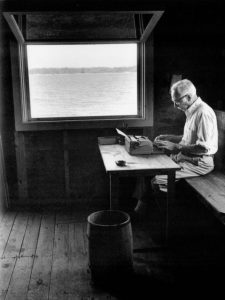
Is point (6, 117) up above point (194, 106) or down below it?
below

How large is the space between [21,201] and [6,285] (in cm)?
244

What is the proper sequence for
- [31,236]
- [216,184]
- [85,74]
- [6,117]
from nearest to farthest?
[216,184], [31,236], [6,117], [85,74]

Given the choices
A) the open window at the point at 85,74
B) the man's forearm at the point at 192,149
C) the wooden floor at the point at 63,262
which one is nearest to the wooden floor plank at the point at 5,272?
the wooden floor at the point at 63,262

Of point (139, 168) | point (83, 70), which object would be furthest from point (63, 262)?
point (83, 70)

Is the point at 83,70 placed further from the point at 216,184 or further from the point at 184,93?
the point at 216,184

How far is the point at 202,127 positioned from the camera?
15.3 ft

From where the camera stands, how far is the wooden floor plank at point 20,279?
3.62 m

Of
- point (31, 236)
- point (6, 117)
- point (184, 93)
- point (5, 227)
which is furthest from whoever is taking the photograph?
point (6, 117)

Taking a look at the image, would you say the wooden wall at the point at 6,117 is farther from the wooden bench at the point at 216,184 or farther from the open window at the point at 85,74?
the wooden bench at the point at 216,184

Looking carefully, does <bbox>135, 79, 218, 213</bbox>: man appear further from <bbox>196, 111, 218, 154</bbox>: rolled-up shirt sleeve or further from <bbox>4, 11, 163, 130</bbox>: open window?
<bbox>4, 11, 163, 130</bbox>: open window

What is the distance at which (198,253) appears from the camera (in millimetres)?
4398

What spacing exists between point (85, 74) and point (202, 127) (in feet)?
7.41

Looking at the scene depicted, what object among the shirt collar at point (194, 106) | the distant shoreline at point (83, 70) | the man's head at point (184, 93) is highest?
the distant shoreline at point (83, 70)

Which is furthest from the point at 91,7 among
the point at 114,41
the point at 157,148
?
the point at 157,148
